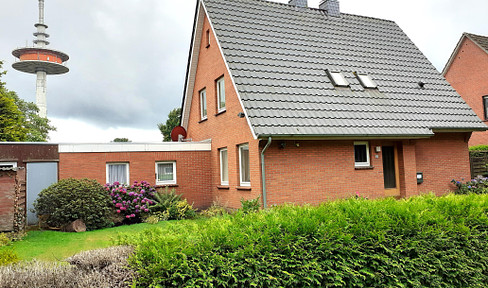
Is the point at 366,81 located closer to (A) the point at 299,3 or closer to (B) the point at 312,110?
(B) the point at 312,110

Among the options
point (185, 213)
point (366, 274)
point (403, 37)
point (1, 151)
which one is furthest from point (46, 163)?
point (403, 37)

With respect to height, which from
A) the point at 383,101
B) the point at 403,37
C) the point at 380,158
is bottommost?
the point at 380,158

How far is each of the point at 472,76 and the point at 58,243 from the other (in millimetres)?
24669

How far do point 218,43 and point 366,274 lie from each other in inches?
380

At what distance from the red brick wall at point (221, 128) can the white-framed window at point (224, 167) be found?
15cm

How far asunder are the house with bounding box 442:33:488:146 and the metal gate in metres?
22.6

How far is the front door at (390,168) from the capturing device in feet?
42.4

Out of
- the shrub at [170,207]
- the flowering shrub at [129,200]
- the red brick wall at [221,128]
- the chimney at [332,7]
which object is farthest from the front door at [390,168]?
the flowering shrub at [129,200]

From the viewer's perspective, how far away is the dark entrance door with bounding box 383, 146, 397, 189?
12930mm

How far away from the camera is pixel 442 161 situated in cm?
1381

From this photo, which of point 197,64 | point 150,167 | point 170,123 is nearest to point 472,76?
point 197,64

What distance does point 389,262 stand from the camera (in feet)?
14.7

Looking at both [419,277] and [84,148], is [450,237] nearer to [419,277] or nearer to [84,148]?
[419,277]

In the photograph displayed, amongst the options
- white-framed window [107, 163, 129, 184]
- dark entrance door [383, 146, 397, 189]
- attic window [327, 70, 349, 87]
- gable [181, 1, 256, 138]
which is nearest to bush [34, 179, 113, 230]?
white-framed window [107, 163, 129, 184]
